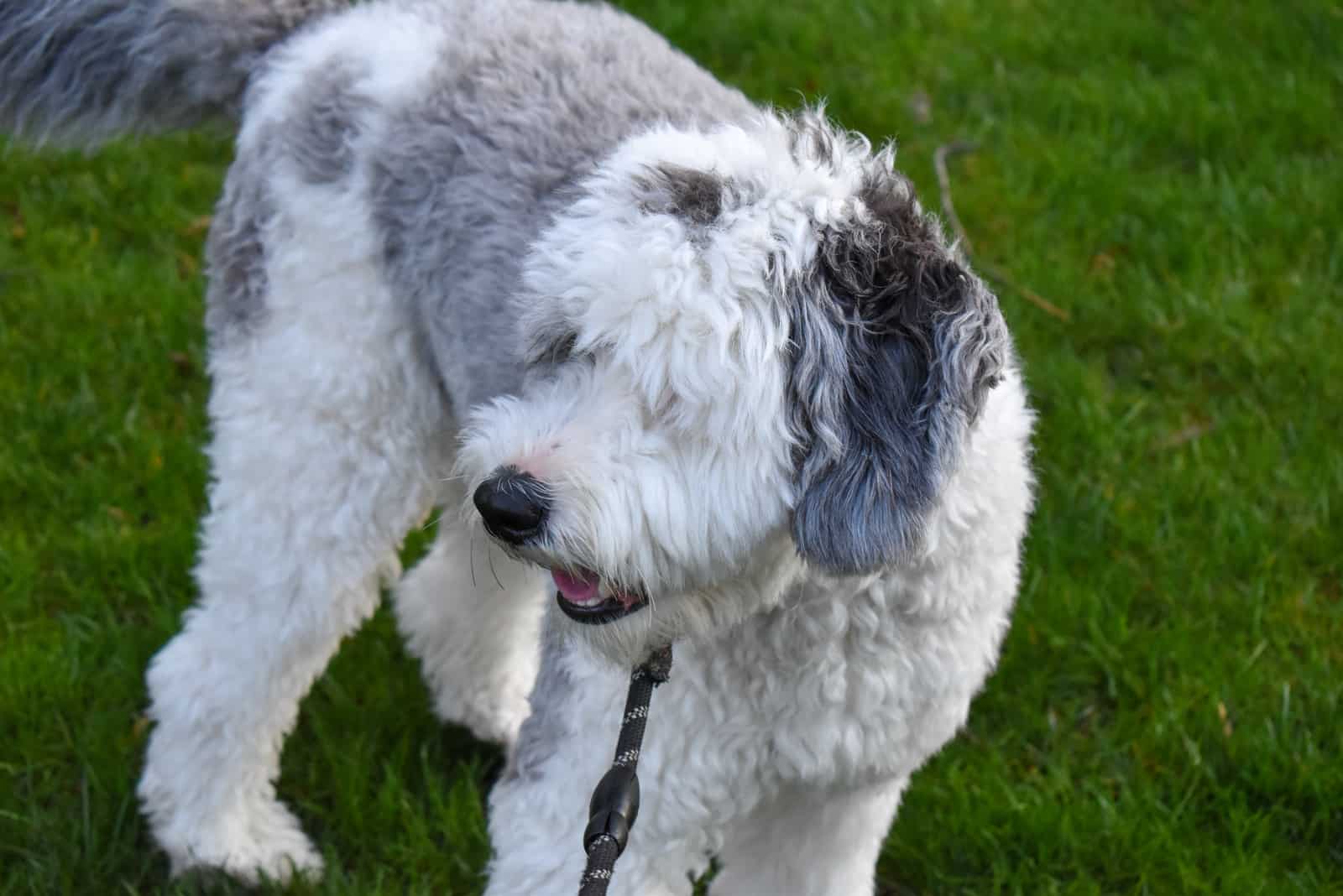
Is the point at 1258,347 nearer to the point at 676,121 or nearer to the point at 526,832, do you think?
the point at 676,121

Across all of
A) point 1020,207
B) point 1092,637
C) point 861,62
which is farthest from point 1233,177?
point 1092,637

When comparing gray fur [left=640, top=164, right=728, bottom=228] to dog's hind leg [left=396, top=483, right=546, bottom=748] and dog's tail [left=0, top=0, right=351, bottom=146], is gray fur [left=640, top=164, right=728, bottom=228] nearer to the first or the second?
dog's tail [left=0, top=0, right=351, bottom=146]

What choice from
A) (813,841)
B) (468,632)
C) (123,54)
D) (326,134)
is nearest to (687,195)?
(326,134)

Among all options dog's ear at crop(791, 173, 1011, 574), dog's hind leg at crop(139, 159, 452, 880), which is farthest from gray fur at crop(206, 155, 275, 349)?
dog's ear at crop(791, 173, 1011, 574)

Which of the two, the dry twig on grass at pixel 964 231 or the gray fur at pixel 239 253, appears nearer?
the gray fur at pixel 239 253

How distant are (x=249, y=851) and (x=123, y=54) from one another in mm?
1735

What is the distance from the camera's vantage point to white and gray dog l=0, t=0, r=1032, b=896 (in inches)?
84.7

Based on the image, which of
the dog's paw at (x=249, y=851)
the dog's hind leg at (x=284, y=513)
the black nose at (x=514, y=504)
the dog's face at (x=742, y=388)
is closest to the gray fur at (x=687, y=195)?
the dog's face at (x=742, y=388)

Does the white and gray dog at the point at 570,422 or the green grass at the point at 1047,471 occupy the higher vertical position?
the white and gray dog at the point at 570,422

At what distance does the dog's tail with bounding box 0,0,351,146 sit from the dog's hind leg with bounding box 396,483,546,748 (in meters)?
1.14

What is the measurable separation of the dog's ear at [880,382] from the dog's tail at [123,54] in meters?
1.65

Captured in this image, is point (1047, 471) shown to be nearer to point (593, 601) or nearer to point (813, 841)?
point (813, 841)

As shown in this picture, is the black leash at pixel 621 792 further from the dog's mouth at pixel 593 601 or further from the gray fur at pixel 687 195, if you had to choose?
the gray fur at pixel 687 195

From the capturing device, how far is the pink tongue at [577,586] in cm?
223
